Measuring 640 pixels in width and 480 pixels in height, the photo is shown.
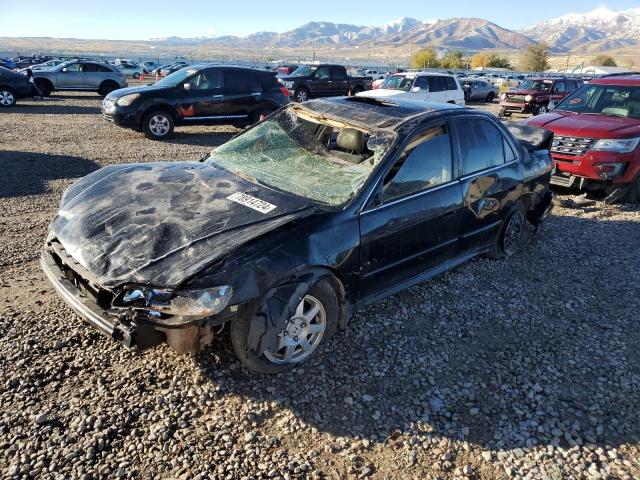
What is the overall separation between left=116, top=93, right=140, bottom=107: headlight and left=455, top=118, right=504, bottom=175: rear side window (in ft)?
28.0

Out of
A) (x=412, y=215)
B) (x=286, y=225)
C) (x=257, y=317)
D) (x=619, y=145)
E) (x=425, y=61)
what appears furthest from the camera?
(x=425, y=61)

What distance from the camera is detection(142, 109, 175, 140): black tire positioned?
36.0ft

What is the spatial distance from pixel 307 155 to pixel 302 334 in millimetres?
1659

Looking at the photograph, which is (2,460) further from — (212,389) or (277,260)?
(277,260)

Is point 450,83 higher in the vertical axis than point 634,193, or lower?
higher

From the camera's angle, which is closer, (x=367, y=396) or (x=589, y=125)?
(x=367, y=396)

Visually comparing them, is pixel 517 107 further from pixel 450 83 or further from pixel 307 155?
pixel 307 155

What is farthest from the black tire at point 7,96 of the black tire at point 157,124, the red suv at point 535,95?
the red suv at point 535,95

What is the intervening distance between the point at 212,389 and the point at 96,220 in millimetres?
1365

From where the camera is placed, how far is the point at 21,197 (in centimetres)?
651

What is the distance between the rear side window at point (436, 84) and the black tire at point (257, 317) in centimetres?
1401

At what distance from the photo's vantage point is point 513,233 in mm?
5277

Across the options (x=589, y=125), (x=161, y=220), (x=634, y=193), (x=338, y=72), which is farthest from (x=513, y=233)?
(x=338, y=72)

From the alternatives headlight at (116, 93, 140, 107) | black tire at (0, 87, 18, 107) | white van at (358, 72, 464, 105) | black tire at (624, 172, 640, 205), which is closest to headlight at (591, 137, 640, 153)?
black tire at (624, 172, 640, 205)
